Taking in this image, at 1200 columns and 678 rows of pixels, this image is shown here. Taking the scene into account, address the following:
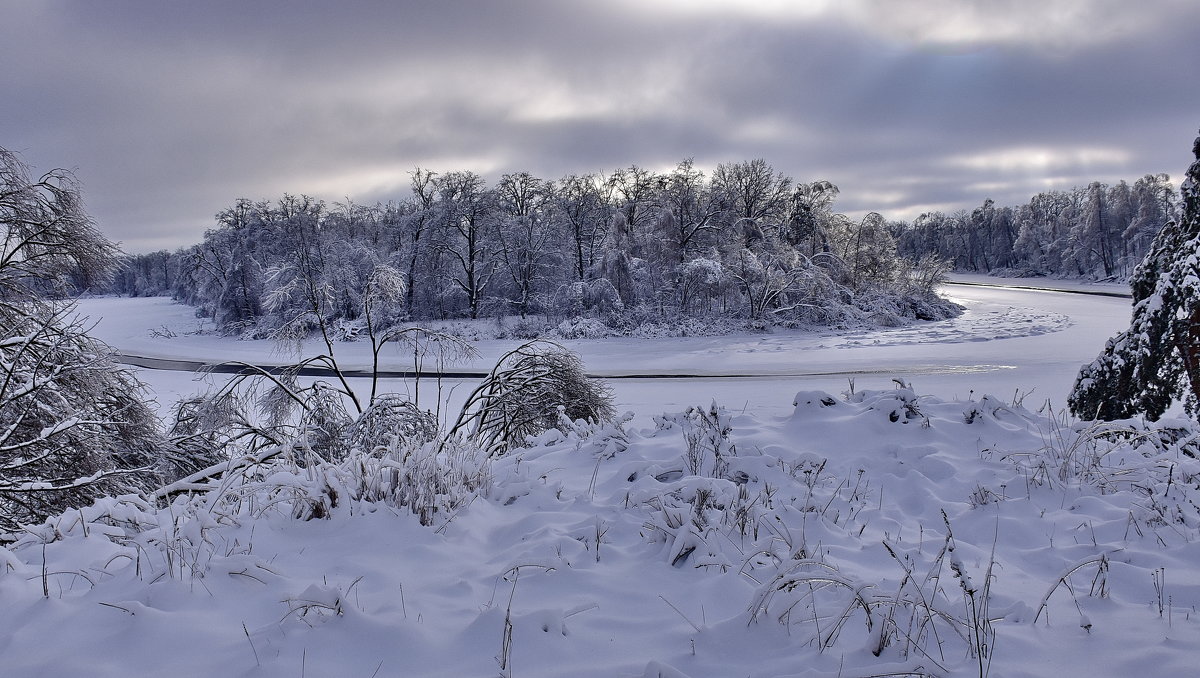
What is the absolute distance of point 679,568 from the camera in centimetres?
310

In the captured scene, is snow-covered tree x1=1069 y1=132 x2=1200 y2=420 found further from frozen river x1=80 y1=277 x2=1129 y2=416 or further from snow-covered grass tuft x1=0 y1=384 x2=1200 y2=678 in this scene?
frozen river x1=80 y1=277 x2=1129 y2=416

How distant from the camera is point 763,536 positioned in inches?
134

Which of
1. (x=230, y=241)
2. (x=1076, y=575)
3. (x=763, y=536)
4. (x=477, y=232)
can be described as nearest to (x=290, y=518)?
(x=763, y=536)

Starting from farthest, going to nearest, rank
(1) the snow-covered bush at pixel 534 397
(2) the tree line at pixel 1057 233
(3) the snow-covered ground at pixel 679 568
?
(2) the tree line at pixel 1057 233 < (1) the snow-covered bush at pixel 534 397 < (3) the snow-covered ground at pixel 679 568

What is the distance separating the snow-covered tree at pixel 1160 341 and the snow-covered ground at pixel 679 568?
1.00 metres

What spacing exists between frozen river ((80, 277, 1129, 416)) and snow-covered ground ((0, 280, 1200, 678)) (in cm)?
438

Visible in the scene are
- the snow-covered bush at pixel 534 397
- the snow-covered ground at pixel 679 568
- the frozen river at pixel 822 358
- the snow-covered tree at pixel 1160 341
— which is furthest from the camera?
the frozen river at pixel 822 358

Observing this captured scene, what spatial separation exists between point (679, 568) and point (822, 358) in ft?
66.6

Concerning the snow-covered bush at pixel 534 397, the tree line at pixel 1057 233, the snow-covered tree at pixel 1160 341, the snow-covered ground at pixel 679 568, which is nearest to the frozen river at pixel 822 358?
the snow-covered tree at pixel 1160 341

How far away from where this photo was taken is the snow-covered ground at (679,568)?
2.27 meters

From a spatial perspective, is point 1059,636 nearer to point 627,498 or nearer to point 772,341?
point 627,498

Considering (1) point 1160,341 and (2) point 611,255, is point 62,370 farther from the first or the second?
(2) point 611,255

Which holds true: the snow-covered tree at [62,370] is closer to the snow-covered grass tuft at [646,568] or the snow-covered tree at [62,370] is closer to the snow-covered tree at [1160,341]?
the snow-covered grass tuft at [646,568]

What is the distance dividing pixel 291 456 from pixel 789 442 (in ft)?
14.3
